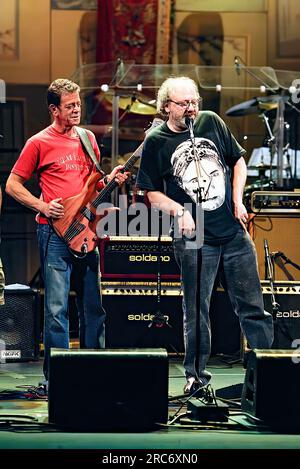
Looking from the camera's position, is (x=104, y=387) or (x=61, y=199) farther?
(x=61, y=199)

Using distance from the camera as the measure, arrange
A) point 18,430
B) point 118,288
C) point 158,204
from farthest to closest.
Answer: point 118,288 < point 158,204 < point 18,430

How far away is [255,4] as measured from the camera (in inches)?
426

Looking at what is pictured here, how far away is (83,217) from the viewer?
6230 millimetres

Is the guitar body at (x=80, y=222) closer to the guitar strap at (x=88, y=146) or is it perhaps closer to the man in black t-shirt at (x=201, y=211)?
the guitar strap at (x=88, y=146)

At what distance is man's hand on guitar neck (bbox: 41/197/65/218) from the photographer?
6.06 metres

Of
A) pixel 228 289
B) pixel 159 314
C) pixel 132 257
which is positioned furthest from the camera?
pixel 132 257

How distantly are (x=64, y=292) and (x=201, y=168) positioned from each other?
1.24m

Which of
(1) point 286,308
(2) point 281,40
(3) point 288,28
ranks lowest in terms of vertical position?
(1) point 286,308

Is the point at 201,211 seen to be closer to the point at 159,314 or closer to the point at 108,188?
the point at 108,188

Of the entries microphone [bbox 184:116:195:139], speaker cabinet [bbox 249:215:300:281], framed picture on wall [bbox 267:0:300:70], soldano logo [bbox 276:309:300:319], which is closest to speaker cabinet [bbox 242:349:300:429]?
microphone [bbox 184:116:195:139]

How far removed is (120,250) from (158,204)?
2.44 m

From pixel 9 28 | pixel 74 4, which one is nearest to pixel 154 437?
pixel 9 28

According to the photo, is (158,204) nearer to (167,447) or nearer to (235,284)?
(235,284)
